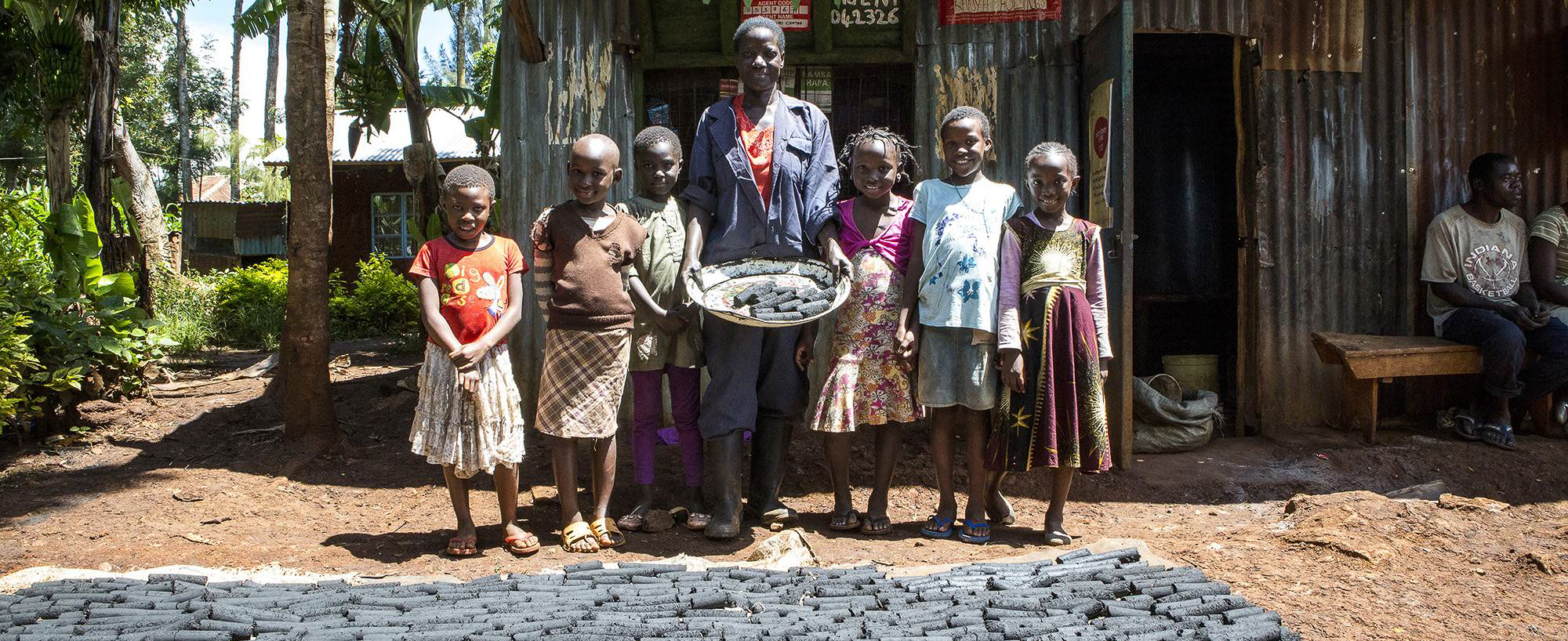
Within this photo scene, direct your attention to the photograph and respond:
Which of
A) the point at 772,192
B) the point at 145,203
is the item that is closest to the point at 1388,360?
the point at 772,192

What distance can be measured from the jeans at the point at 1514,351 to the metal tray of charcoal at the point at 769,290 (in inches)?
164

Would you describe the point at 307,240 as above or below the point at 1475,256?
above

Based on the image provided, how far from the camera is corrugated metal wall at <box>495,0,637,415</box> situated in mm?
6031

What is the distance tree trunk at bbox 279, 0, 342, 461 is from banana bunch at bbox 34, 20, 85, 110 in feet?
8.83

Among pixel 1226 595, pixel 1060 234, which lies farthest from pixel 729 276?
pixel 1226 595

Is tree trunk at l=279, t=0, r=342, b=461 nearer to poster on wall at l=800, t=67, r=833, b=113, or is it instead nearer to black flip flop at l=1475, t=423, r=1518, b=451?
poster on wall at l=800, t=67, r=833, b=113

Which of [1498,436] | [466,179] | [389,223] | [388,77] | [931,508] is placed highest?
[388,77]

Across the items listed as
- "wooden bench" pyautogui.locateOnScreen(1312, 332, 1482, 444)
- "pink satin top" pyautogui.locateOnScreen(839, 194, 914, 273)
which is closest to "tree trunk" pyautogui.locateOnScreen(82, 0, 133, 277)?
"pink satin top" pyautogui.locateOnScreen(839, 194, 914, 273)

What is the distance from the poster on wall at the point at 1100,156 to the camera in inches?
218

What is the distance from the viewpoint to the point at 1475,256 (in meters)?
6.29

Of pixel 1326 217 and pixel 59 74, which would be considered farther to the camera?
pixel 59 74

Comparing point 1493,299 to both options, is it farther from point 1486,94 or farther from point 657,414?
point 657,414

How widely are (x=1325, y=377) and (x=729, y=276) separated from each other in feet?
14.3

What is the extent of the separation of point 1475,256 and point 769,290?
4.71m
